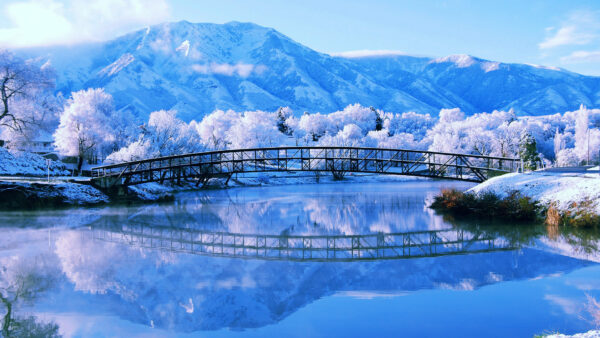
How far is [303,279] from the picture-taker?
14.0 m

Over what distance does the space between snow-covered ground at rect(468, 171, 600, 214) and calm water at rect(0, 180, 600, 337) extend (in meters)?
3.18

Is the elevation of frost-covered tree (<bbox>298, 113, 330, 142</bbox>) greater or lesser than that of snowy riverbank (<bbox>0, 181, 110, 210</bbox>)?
greater

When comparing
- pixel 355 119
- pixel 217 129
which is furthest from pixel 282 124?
pixel 217 129

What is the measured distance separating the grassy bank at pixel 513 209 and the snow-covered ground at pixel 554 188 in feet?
1.14

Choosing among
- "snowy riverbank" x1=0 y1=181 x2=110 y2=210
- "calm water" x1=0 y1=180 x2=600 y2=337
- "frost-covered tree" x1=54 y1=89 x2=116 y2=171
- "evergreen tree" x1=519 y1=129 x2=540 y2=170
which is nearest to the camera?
"calm water" x1=0 y1=180 x2=600 y2=337

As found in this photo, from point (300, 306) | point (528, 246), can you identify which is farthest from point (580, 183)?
point (300, 306)

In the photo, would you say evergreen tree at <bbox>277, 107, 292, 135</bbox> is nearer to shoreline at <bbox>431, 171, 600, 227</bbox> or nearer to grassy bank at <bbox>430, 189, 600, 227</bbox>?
grassy bank at <bbox>430, 189, 600, 227</bbox>

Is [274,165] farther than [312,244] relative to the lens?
Yes

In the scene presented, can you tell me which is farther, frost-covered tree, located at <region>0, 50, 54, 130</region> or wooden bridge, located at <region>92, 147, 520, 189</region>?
frost-covered tree, located at <region>0, 50, 54, 130</region>

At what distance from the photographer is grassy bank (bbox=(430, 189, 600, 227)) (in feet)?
78.3

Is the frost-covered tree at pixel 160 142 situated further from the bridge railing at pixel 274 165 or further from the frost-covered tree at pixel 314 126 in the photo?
the frost-covered tree at pixel 314 126

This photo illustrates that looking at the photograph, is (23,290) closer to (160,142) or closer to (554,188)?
(554,188)

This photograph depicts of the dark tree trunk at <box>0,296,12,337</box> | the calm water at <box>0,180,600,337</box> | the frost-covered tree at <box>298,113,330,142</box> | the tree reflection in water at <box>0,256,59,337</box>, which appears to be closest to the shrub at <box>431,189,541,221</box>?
the calm water at <box>0,180,600,337</box>

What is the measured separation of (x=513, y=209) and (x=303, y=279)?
1942 centimetres
